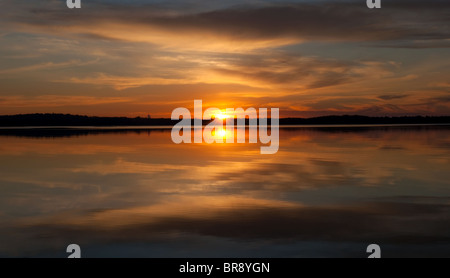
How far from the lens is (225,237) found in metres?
9.12

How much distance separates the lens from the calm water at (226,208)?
8.68 meters

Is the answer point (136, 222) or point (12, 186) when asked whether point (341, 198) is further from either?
point (12, 186)

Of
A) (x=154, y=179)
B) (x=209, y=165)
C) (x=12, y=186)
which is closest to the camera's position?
(x=12, y=186)

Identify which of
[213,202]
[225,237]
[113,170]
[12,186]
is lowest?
[225,237]

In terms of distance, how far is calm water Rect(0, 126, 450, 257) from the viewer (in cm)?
868

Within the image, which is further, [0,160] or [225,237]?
[0,160]

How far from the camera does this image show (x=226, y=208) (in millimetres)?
11523

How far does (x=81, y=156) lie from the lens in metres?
23.3

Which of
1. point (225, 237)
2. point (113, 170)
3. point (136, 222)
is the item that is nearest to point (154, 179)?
point (113, 170)
